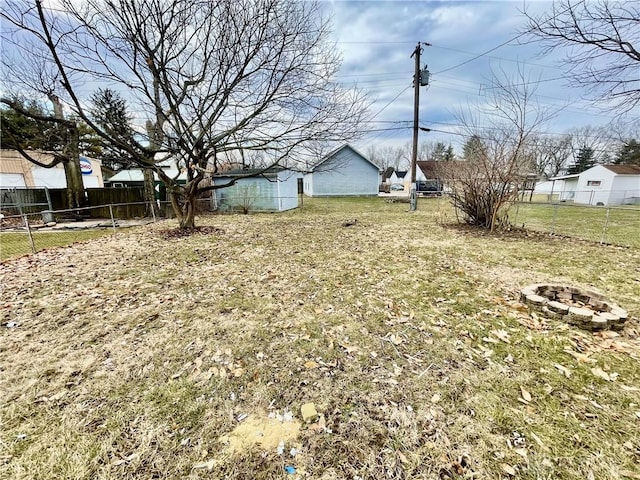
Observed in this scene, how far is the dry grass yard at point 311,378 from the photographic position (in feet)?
5.66

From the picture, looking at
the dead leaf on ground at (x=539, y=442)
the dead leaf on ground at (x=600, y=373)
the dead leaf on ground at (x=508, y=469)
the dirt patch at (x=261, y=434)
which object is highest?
the dead leaf on ground at (x=600, y=373)

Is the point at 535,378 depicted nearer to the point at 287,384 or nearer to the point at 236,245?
the point at 287,384

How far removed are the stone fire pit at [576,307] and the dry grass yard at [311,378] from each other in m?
0.17

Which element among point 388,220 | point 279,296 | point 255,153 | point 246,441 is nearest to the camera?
point 246,441

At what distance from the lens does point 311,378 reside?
8.05ft

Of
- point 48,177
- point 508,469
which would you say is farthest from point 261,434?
point 48,177

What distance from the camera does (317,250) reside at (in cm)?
688

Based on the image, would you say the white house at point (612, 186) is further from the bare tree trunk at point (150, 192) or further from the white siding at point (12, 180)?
the white siding at point (12, 180)

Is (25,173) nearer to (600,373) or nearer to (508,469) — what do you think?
(508,469)

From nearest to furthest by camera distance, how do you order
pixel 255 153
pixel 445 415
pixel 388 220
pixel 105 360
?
1. pixel 445 415
2. pixel 105 360
3. pixel 255 153
4. pixel 388 220

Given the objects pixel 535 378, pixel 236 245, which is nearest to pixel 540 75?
pixel 535 378

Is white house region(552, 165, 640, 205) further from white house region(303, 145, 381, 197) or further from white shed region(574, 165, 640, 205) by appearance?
white house region(303, 145, 381, 197)

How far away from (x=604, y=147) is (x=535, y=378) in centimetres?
5150

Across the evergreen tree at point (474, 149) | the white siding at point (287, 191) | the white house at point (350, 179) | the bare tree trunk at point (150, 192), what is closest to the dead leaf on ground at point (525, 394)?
the evergreen tree at point (474, 149)
